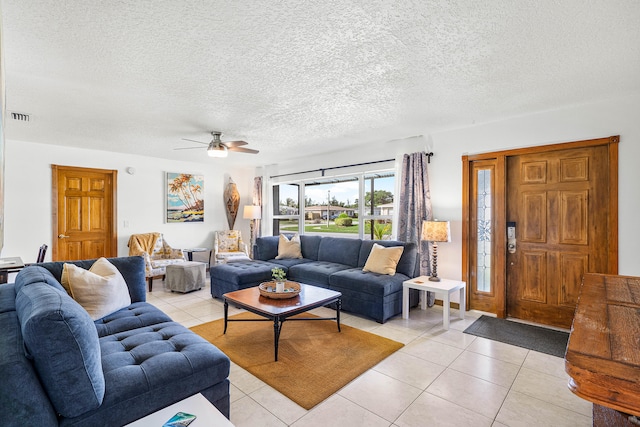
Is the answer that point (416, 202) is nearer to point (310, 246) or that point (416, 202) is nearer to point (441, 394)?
point (310, 246)

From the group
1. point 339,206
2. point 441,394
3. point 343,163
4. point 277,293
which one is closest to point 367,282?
point 277,293

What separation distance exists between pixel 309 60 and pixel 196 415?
7.44ft

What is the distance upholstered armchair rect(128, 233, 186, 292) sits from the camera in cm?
515

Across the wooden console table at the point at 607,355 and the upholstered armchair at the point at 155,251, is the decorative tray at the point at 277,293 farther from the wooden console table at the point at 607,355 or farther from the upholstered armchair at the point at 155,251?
the upholstered armchair at the point at 155,251

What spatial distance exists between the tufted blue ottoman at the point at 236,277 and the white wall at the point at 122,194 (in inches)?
91.0

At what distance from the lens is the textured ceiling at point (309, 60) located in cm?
176

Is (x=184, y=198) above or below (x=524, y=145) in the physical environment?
below

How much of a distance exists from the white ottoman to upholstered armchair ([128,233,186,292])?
32 cm

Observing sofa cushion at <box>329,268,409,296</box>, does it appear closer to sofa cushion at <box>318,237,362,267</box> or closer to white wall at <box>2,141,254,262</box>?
sofa cushion at <box>318,237,362,267</box>

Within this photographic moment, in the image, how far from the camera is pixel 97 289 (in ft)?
7.94

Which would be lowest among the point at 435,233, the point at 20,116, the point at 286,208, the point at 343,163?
the point at 435,233

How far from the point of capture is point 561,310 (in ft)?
11.3

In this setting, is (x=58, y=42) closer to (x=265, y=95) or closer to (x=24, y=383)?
(x=265, y=95)

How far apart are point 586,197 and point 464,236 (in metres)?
1.31
